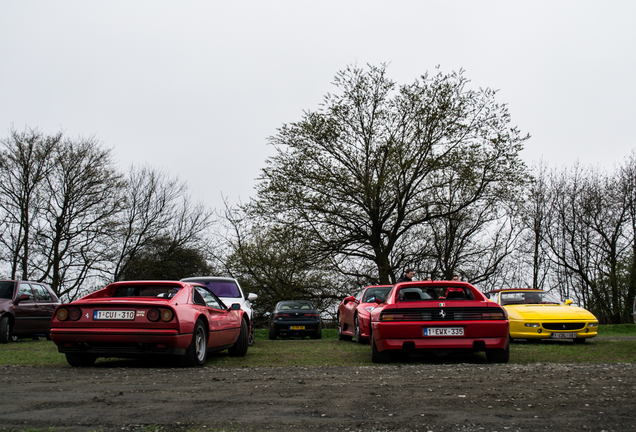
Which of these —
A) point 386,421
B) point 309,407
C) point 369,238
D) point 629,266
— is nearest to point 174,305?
point 309,407

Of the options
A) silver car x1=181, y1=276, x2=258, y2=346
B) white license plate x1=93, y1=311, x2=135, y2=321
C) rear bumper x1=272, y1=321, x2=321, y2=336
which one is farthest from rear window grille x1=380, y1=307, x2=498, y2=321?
rear bumper x1=272, y1=321, x2=321, y2=336

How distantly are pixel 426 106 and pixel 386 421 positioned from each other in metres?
22.8

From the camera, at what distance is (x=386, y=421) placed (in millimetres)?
3959

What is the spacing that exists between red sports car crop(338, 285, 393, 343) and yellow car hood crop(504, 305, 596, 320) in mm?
3081

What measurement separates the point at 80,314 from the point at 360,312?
265 inches

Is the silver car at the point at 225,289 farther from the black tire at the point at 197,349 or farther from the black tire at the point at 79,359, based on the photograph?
the black tire at the point at 79,359

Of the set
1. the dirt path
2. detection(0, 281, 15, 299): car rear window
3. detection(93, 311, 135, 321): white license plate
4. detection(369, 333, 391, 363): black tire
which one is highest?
detection(0, 281, 15, 299): car rear window

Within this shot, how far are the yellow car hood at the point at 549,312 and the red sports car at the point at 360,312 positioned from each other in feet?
10.1

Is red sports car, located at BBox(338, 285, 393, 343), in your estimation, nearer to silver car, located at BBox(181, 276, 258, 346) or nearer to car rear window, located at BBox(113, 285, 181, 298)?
silver car, located at BBox(181, 276, 258, 346)

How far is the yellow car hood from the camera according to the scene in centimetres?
1259

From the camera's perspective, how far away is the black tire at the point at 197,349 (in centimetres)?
787

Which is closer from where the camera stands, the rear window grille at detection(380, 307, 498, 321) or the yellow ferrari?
the rear window grille at detection(380, 307, 498, 321)

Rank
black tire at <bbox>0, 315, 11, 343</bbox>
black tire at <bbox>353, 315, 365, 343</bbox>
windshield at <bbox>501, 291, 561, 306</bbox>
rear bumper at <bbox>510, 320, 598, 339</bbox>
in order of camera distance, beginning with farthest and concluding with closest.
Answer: windshield at <bbox>501, 291, 561, 306</bbox>, black tire at <bbox>353, 315, 365, 343</bbox>, black tire at <bbox>0, 315, 11, 343</bbox>, rear bumper at <bbox>510, 320, 598, 339</bbox>

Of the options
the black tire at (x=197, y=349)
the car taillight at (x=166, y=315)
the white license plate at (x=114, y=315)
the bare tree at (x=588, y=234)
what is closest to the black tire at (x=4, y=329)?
the white license plate at (x=114, y=315)
